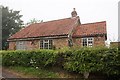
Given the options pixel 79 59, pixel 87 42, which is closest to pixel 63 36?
pixel 87 42

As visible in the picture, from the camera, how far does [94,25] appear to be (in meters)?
31.3

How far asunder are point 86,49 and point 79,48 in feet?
2.66

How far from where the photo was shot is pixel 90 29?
97.2 feet

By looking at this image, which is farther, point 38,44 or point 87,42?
point 38,44

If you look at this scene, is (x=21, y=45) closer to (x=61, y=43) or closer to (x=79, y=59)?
(x=61, y=43)

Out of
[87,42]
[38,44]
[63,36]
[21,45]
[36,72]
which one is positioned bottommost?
[36,72]

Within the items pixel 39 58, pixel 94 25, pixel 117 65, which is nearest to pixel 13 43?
pixel 94 25

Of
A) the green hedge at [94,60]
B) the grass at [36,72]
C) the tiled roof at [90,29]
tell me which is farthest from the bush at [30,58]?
the tiled roof at [90,29]

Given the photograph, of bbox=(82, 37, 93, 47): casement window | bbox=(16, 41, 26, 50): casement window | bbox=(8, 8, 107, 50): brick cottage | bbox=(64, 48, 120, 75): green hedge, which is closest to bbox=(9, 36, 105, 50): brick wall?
bbox=(8, 8, 107, 50): brick cottage

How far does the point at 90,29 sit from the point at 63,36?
13.3ft

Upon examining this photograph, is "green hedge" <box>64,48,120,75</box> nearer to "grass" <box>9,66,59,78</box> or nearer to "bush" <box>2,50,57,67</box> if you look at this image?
"grass" <box>9,66,59,78</box>

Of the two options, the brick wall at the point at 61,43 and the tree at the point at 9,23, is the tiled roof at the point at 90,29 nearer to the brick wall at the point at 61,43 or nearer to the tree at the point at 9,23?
the brick wall at the point at 61,43

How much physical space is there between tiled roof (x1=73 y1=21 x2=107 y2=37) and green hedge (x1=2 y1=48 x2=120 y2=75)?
9852 millimetres

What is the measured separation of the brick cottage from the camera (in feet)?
90.7
